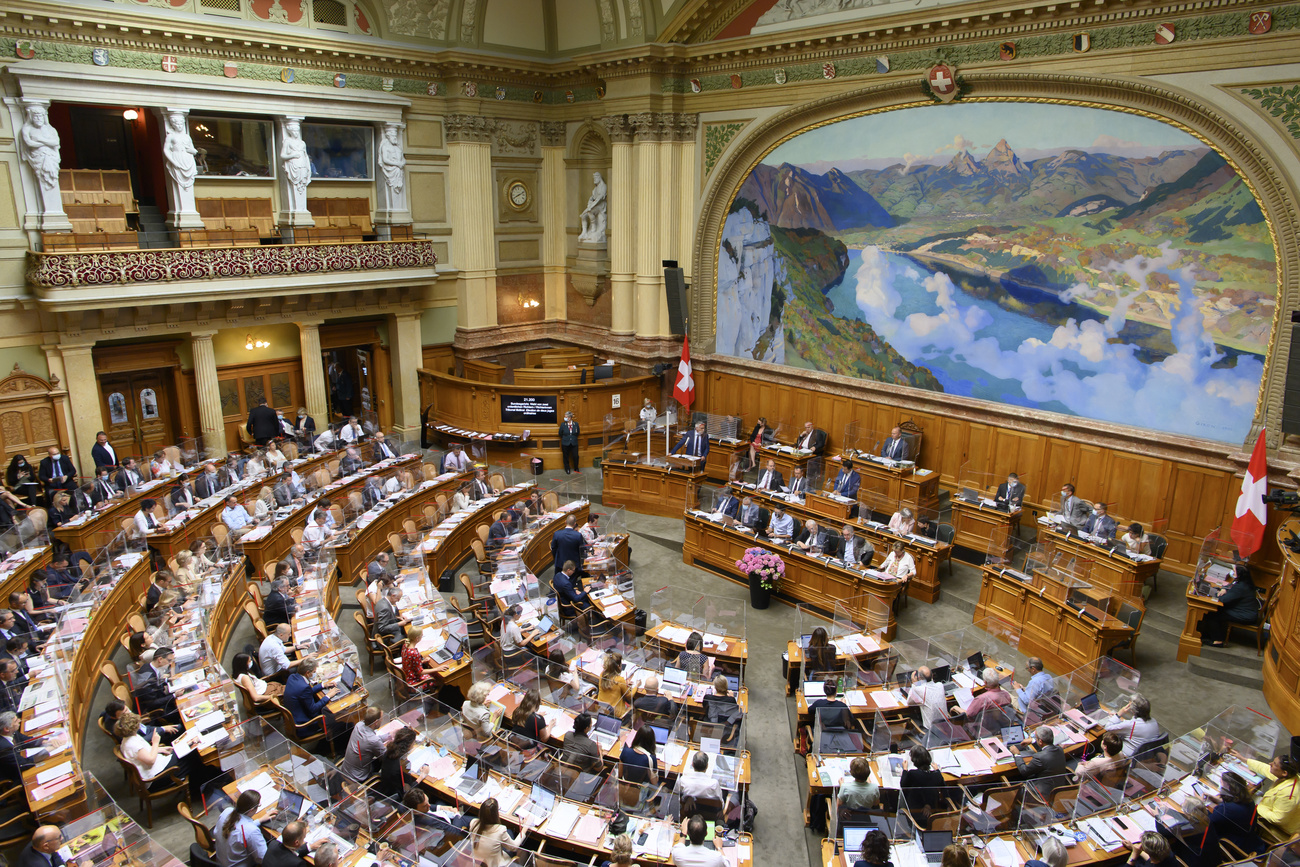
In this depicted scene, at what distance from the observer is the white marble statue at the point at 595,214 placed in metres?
24.2

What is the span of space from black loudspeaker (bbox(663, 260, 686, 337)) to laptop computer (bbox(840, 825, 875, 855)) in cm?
1535

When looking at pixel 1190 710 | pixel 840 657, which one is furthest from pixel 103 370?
pixel 1190 710

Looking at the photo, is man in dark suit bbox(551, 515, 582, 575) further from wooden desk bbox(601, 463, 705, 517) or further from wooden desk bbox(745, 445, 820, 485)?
wooden desk bbox(745, 445, 820, 485)

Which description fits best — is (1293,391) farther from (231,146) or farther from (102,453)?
(231,146)

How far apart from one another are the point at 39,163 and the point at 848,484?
1768cm

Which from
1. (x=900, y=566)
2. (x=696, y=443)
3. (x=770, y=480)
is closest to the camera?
(x=900, y=566)

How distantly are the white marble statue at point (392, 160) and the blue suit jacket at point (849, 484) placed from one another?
14267 millimetres

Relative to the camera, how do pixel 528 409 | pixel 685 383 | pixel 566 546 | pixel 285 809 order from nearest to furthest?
pixel 285 809 < pixel 566 546 < pixel 685 383 < pixel 528 409

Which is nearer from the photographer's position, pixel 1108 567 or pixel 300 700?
pixel 300 700

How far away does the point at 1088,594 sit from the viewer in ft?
39.4

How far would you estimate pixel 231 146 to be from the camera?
20.1 m

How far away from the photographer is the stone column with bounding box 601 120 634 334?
879 inches

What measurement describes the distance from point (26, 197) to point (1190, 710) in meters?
22.6

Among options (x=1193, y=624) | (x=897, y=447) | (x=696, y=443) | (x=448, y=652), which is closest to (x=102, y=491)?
(x=448, y=652)
